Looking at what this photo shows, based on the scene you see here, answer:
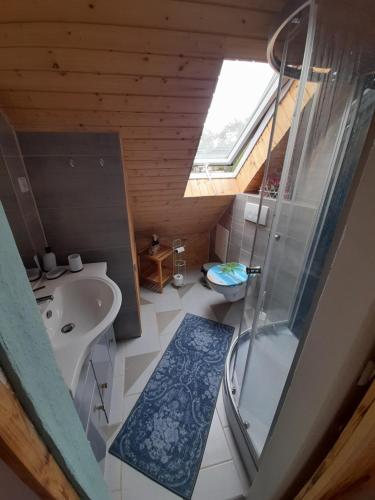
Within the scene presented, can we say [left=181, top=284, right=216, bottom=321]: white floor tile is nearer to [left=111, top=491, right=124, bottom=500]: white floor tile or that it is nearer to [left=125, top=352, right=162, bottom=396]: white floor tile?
[left=125, top=352, right=162, bottom=396]: white floor tile

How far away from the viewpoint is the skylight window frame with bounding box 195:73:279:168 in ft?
4.90

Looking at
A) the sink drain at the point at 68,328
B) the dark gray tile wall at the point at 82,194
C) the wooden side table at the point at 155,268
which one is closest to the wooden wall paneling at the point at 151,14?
the dark gray tile wall at the point at 82,194

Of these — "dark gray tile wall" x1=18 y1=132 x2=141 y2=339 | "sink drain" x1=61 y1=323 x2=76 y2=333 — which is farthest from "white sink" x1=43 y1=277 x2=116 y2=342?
"dark gray tile wall" x1=18 y1=132 x2=141 y2=339

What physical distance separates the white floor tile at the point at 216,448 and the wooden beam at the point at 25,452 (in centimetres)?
109

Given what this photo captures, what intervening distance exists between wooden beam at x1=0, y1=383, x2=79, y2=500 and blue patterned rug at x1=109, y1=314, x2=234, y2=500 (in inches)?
40.5

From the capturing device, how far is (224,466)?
110cm

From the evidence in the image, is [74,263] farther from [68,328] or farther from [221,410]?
[221,410]

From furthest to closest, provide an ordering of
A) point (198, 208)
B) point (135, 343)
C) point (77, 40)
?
1. point (198, 208)
2. point (135, 343)
3. point (77, 40)

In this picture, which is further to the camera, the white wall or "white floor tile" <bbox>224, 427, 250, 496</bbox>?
"white floor tile" <bbox>224, 427, 250, 496</bbox>

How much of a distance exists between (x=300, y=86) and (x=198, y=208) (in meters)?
1.61

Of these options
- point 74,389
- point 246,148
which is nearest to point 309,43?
point 246,148

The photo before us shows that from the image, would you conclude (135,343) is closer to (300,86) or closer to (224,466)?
(224,466)

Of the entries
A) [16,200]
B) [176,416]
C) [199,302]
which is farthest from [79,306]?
[199,302]

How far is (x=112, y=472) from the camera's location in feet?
3.58
